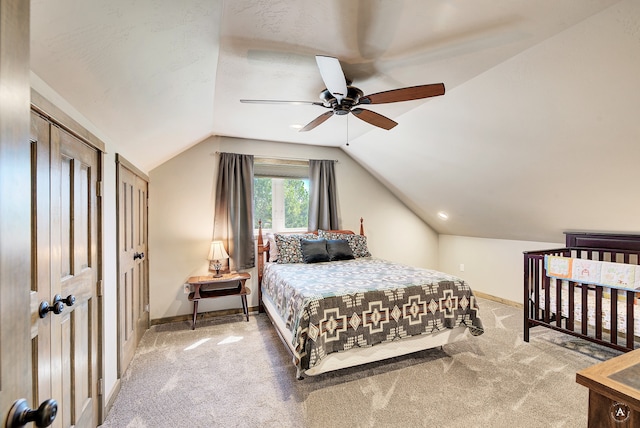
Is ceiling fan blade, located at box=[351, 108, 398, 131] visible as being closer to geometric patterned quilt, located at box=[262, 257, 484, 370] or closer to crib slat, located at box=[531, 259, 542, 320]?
geometric patterned quilt, located at box=[262, 257, 484, 370]

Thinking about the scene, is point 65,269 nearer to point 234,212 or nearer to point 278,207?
point 234,212

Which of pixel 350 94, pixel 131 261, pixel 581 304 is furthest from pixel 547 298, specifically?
pixel 131 261

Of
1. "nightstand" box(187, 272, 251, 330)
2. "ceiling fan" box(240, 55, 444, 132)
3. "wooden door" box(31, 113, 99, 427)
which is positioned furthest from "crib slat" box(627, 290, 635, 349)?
"wooden door" box(31, 113, 99, 427)

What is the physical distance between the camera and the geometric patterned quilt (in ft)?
7.47

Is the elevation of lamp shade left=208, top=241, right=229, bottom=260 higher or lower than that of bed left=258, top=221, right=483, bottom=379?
higher

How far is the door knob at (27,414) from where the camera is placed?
538 mm

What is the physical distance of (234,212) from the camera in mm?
4117

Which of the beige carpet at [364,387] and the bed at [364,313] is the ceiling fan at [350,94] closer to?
the bed at [364,313]

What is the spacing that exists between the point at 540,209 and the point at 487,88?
183 centimetres

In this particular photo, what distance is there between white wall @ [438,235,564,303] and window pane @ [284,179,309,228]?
2.82 metres

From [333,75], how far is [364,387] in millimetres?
2332

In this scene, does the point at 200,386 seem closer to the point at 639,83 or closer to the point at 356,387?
the point at 356,387

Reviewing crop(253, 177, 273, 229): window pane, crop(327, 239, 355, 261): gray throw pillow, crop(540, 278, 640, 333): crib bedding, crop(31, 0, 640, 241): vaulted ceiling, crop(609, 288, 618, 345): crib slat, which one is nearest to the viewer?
crop(31, 0, 640, 241): vaulted ceiling

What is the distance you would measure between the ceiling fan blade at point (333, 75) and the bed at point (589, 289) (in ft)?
8.91
